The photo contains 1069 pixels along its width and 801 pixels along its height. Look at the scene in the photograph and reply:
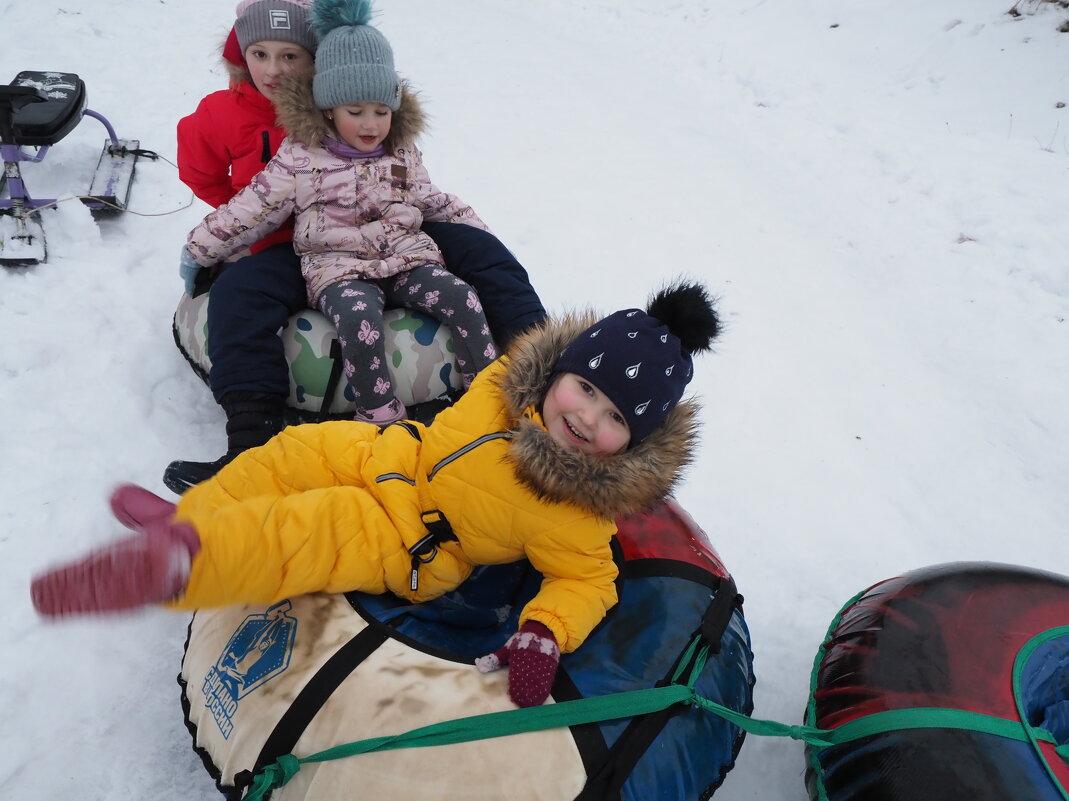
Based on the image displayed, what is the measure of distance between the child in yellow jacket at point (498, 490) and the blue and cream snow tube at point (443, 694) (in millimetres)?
85

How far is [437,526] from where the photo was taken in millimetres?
1851

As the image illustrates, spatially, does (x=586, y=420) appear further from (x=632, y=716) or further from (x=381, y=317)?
(x=381, y=317)

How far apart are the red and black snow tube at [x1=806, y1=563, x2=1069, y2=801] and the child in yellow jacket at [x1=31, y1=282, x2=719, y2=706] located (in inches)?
24.2

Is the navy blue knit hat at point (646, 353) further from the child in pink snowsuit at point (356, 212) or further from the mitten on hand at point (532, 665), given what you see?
the child in pink snowsuit at point (356, 212)

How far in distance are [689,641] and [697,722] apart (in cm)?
19

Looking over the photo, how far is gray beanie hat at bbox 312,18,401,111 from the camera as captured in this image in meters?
2.33

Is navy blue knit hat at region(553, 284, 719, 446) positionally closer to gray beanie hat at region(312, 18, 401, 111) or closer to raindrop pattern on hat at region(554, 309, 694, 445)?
raindrop pattern on hat at region(554, 309, 694, 445)

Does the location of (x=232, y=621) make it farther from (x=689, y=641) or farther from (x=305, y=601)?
(x=689, y=641)

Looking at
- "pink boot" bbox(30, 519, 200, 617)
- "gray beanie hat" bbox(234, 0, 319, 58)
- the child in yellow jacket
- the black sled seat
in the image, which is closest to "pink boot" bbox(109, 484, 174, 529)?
the child in yellow jacket

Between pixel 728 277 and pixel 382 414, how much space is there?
243cm

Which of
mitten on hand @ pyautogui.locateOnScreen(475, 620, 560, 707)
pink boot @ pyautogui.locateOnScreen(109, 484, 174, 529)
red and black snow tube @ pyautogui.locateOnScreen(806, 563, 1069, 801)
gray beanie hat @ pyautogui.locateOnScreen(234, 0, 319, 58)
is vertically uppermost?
gray beanie hat @ pyautogui.locateOnScreen(234, 0, 319, 58)

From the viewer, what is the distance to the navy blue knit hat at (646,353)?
1.68 metres

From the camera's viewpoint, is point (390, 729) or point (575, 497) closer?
point (390, 729)

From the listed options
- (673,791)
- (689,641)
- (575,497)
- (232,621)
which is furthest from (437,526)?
(673,791)
